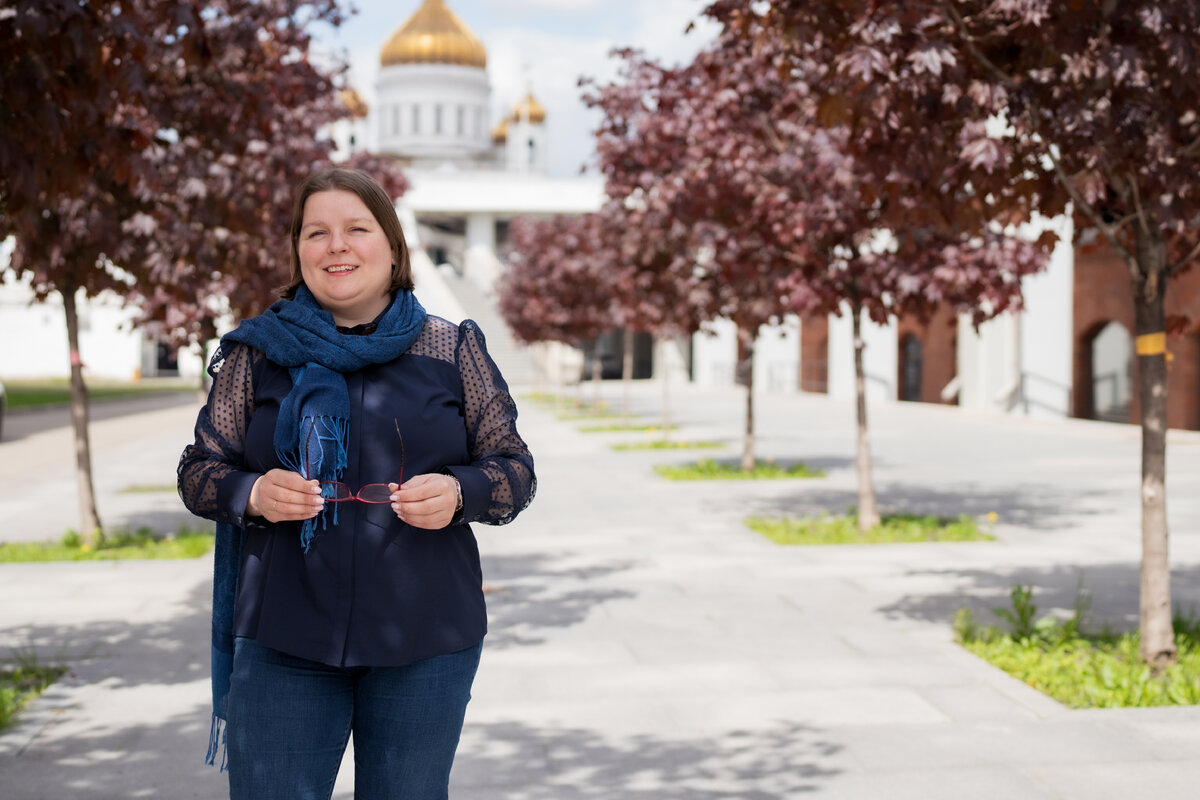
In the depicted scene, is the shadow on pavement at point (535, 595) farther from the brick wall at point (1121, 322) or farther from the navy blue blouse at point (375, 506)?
the brick wall at point (1121, 322)

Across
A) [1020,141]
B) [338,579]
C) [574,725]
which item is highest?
[1020,141]

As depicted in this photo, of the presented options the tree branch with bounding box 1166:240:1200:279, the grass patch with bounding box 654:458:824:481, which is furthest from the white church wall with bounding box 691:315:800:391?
the tree branch with bounding box 1166:240:1200:279

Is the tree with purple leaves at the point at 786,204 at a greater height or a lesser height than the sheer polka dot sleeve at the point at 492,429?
greater

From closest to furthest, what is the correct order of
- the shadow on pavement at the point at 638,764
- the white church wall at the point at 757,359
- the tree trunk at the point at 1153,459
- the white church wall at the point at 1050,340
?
the shadow on pavement at the point at 638,764
the tree trunk at the point at 1153,459
the white church wall at the point at 1050,340
the white church wall at the point at 757,359

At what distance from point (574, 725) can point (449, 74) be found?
298 feet

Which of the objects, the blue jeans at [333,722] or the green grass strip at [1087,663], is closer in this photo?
the blue jeans at [333,722]

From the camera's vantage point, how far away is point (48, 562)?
9719 mm

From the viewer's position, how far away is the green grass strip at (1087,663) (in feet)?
18.4

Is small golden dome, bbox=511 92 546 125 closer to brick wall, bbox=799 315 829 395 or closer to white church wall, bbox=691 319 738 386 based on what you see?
white church wall, bbox=691 319 738 386

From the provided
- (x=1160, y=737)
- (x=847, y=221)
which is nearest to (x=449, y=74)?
(x=847, y=221)

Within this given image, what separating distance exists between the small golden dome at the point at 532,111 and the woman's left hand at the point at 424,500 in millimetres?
96695

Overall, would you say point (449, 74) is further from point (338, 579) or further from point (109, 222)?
point (338, 579)

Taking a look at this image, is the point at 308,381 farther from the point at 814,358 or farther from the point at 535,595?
the point at 814,358

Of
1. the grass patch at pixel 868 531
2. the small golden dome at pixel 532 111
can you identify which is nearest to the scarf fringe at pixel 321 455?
the grass patch at pixel 868 531
